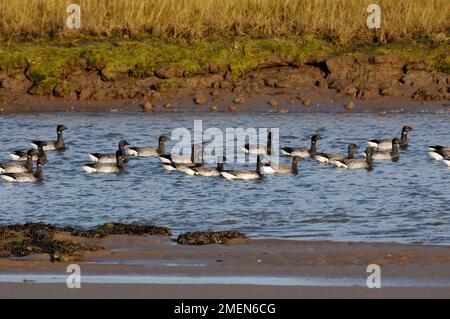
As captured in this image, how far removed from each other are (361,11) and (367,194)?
10004 millimetres

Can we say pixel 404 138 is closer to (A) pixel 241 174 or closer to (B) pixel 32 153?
(A) pixel 241 174

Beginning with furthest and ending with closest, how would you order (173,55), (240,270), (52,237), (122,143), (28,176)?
(173,55) → (122,143) → (28,176) → (52,237) → (240,270)

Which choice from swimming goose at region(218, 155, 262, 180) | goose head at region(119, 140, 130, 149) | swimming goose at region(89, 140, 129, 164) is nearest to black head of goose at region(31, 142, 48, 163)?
swimming goose at region(89, 140, 129, 164)

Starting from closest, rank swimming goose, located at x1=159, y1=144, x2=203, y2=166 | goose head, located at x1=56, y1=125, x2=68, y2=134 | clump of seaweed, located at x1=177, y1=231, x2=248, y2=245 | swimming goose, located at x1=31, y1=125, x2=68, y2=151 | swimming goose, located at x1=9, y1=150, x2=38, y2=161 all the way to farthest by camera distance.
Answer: clump of seaweed, located at x1=177, y1=231, x2=248, y2=245
swimming goose, located at x1=159, y1=144, x2=203, y2=166
swimming goose, located at x1=9, y1=150, x2=38, y2=161
swimming goose, located at x1=31, y1=125, x2=68, y2=151
goose head, located at x1=56, y1=125, x2=68, y2=134

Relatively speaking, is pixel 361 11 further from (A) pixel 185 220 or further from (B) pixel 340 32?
(A) pixel 185 220

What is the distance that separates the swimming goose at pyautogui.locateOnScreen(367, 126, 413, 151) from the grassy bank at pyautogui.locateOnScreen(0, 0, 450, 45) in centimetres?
422

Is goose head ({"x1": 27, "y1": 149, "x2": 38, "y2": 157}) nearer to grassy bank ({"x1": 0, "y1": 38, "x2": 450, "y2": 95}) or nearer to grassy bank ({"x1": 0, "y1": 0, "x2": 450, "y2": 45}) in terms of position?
grassy bank ({"x1": 0, "y1": 38, "x2": 450, "y2": 95})

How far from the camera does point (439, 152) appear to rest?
20781 millimetres

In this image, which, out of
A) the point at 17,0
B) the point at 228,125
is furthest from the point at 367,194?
the point at 17,0

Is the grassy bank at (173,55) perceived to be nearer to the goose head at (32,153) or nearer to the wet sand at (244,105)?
the wet sand at (244,105)

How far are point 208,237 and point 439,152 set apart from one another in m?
7.87

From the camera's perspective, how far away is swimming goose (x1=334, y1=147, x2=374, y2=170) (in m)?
20.8

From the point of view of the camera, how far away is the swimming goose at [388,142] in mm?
22188

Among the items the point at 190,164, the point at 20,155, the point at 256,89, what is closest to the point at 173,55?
the point at 256,89
